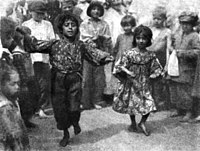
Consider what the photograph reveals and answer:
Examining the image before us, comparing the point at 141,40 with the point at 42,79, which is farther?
the point at 42,79

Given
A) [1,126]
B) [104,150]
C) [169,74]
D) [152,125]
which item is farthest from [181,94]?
[1,126]

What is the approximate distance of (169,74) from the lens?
5047mm

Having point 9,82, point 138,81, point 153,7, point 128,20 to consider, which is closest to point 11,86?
point 9,82

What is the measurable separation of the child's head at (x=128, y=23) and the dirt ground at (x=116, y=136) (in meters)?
1.24

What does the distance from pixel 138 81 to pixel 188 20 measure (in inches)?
45.1

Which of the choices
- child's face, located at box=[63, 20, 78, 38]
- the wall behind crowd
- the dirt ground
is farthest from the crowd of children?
the wall behind crowd

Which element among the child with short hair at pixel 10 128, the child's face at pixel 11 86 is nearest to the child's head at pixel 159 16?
the child's face at pixel 11 86

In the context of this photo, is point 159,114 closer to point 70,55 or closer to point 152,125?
point 152,125

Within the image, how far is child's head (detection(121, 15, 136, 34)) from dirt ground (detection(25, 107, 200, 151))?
1242mm

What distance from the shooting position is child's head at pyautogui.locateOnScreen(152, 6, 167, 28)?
17.0 feet

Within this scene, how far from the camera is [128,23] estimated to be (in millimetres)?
5289

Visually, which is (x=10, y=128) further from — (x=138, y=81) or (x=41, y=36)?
(x=41, y=36)

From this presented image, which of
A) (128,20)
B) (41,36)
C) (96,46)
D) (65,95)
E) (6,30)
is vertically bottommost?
(65,95)

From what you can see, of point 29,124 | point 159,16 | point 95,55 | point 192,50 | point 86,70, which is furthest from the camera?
point 86,70
